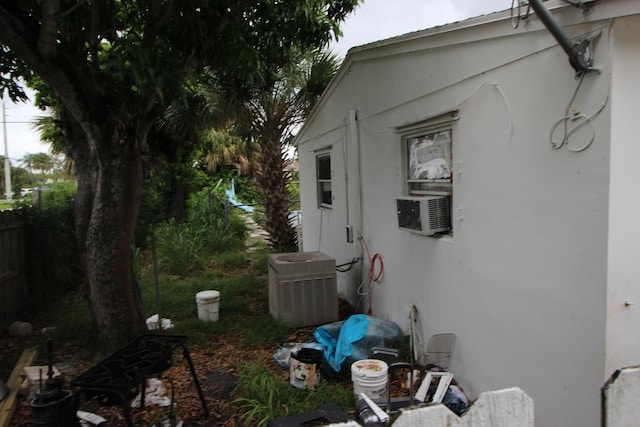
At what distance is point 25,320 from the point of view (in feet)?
19.5

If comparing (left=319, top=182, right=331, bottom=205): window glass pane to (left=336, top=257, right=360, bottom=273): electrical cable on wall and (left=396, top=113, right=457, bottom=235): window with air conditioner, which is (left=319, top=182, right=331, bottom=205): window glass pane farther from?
(left=396, top=113, right=457, bottom=235): window with air conditioner

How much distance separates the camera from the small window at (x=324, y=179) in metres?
8.05

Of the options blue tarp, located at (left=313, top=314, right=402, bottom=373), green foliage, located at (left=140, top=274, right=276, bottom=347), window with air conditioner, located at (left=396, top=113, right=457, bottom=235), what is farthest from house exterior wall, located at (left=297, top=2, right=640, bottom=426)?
green foliage, located at (left=140, top=274, right=276, bottom=347)

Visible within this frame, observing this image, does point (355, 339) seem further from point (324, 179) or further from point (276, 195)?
point (276, 195)

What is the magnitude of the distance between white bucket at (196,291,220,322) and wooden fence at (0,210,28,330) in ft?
8.07

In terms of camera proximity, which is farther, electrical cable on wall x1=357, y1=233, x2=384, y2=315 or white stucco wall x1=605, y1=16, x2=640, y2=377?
electrical cable on wall x1=357, y1=233, x2=384, y2=315

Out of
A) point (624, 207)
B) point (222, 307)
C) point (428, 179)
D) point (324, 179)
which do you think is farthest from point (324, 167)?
point (624, 207)

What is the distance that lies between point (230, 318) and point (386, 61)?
13.1ft

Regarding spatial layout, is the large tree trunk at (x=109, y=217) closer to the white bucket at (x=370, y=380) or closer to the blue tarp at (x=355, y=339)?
the blue tarp at (x=355, y=339)

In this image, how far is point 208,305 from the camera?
585cm

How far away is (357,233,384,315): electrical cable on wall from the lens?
5488 mm

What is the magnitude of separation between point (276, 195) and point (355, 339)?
698cm

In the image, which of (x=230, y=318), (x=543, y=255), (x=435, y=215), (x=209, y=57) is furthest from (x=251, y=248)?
(x=543, y=255)

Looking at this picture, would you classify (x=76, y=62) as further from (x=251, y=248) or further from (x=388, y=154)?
(x=251, y=248)
